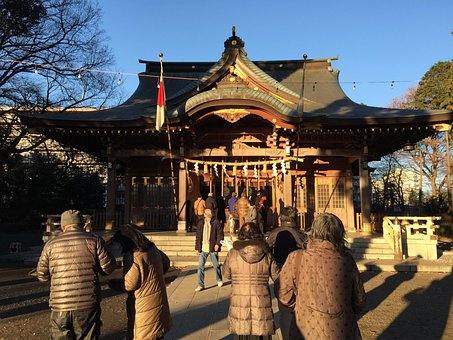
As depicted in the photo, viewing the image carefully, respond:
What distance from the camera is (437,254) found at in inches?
450

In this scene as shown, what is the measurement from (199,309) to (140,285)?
3.35 meters

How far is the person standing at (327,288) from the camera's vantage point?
2.32 m

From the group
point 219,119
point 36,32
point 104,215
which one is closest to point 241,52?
point 219,119

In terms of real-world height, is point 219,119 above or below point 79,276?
above

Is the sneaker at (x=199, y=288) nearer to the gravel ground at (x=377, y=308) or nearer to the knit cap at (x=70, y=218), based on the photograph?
the gravel ground at (x=377, y=308)

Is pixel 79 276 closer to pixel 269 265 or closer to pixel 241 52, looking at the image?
Answer: pixel 269 265

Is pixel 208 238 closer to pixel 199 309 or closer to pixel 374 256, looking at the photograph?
pixel 199 309

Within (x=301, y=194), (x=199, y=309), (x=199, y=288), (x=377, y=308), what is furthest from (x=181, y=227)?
(x=377, y=308)

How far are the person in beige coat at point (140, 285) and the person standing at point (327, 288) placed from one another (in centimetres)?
127

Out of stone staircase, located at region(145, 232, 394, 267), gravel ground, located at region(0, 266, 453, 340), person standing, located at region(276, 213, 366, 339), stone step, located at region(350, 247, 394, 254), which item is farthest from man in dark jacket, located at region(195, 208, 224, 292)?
stone step, located at region(350, 247, 394, 254)

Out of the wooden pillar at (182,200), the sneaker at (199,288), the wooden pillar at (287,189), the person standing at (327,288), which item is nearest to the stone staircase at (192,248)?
the wooden pillar at (182,200)

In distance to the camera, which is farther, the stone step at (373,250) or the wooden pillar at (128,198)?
the wooden pillar at (128,198)

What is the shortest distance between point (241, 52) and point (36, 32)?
11.7 m

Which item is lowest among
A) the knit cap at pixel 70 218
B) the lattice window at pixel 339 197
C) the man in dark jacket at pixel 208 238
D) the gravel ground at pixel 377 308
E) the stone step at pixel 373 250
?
the gravel ground at pixel 377 308
